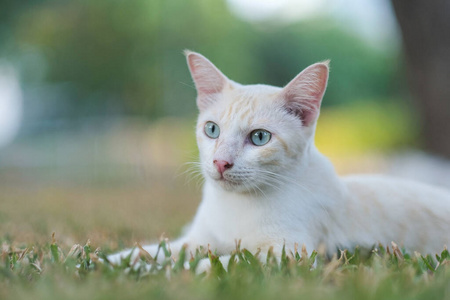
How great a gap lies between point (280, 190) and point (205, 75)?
61 cm

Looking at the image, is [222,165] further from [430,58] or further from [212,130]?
[430,58]

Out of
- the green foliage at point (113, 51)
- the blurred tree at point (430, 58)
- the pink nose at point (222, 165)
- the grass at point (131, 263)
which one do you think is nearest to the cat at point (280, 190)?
the pink nose at point (222, 165)

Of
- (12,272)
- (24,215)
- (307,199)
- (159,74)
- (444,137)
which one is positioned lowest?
(24,215)

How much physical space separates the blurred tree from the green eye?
3.65m

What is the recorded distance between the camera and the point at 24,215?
3.18 m

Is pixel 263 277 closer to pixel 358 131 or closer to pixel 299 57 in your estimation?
pixel 358 131

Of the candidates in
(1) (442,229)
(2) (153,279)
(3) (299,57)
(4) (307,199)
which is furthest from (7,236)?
(3) (299,57)

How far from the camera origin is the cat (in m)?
1.75

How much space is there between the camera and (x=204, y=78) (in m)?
2.04

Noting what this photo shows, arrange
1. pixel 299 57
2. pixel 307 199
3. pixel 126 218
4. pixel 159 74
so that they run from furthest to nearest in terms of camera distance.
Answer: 1. pixel 299 57
2. pixel 159 74
3. pixel 126 218
4. pixel 307 199

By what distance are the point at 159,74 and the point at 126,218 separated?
690 centimetres

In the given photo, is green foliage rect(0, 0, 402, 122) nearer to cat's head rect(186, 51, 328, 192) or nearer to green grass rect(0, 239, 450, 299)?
cat's head rect(186, 51, 328, 192)

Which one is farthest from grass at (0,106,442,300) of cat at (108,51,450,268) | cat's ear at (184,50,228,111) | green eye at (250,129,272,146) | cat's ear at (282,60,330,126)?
cat's ear at (282,60,330,126)

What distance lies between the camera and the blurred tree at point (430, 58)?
4664 mm
